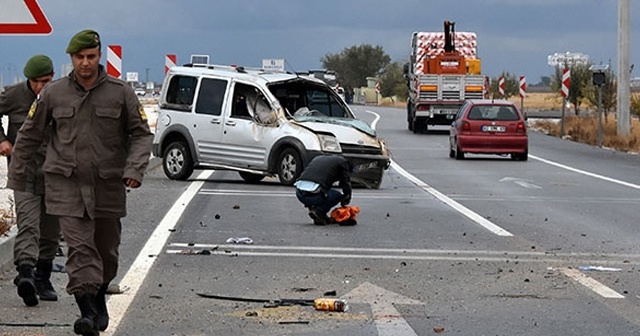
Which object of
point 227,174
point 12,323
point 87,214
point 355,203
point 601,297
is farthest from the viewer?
point 227,174

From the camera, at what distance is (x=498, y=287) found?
10828mm

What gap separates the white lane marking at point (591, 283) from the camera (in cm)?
1045

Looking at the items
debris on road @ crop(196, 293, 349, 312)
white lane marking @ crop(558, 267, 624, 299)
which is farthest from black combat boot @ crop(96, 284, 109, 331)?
white lane marking @ crop(558, 267, 624, 299)

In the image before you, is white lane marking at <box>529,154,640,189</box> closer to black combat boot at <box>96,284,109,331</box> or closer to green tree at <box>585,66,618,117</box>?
black combat boot at <box>96,284,109,331</box>

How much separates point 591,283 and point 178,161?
501 inches

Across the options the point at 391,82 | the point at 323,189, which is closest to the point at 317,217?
the point at 323,189

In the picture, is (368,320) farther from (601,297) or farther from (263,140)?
(263,140)

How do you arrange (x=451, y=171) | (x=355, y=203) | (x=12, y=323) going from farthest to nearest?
(x=451, y=171)
(x=355, y=203)
(x=12, y=323)

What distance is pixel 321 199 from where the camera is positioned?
15.6 metres

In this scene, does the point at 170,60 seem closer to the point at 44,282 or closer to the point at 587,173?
the point at 587,173

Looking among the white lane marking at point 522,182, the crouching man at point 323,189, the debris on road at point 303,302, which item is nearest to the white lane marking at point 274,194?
the white lane marking at point 522,182

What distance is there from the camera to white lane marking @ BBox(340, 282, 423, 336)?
8.71 m

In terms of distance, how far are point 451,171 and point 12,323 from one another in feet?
64.9

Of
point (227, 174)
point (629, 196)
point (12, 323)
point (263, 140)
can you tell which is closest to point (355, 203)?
point (263, 140)
